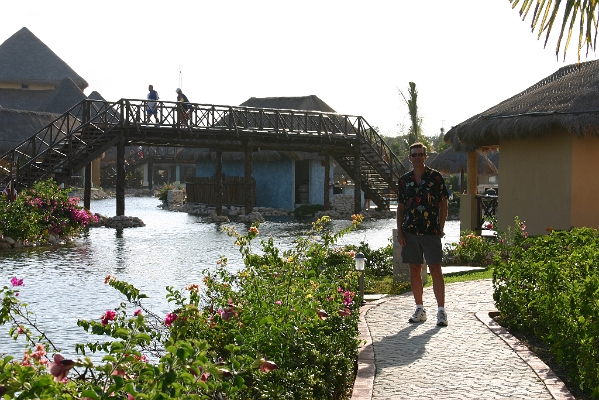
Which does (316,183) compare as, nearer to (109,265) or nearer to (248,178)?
(248,178)

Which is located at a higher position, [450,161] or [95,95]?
[95,95]

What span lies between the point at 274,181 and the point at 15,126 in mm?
13146

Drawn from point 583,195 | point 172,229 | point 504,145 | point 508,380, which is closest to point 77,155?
point 172,229

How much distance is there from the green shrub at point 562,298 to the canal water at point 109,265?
4005 mm

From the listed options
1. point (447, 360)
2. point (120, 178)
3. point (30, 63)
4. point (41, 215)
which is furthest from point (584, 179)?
point (30, 63)

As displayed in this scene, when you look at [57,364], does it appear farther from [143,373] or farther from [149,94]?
[149,94]

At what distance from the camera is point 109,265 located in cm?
1627

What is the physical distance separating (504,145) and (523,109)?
3.05 ft

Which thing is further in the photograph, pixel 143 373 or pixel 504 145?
pixel 504 145

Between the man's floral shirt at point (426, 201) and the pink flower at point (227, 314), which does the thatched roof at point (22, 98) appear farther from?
the pink flower at point (227, 314)

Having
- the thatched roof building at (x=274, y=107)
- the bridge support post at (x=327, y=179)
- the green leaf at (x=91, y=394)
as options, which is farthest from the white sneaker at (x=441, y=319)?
the thatched roof building at (x=274, y=107)

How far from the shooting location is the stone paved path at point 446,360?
237 inches


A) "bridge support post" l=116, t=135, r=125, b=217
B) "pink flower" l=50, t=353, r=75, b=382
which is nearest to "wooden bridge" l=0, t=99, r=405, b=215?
"bridge support post" l=116, t=135, r=125, b=217

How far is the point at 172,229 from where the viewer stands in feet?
85.8
